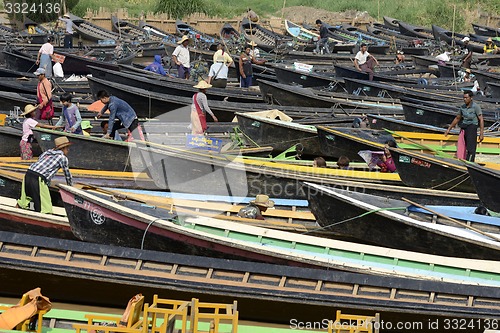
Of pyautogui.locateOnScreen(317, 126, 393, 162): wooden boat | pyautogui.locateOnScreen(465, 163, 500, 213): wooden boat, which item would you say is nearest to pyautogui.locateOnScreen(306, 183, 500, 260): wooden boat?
pyautogui.locateOnScreen(465, 163, 500, 213): wooden boat

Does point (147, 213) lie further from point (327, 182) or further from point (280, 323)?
point (327, 182)

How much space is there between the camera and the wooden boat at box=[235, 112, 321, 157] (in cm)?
1767

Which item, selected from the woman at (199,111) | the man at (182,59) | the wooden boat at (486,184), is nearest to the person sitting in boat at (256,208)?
the wooden boat at (486,184)

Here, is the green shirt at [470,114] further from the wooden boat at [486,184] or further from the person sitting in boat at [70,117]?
the person sitting in boat at [70,117]

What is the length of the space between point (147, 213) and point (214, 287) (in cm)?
178

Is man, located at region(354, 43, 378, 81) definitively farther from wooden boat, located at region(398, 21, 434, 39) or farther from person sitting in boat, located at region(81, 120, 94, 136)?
wooden boat, located at region(398, 21, 434, 39)

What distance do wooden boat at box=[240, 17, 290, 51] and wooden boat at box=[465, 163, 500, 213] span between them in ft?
61.5

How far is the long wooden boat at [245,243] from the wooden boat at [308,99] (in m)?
9.31

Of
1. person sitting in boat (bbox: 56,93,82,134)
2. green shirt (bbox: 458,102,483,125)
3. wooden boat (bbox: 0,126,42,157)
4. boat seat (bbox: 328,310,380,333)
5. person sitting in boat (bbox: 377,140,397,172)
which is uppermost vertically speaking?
green shirt (bbox: 458,102,483,125)

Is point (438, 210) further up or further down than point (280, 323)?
further up

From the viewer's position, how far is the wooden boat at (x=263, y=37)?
32.2 meters

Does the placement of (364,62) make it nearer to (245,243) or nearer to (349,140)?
(349,140)

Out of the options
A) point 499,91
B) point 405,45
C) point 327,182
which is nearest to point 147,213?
point 327,182

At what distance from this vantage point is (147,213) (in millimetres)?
11789
